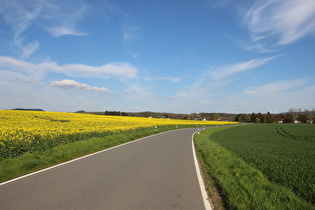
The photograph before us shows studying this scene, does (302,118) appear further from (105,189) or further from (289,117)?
(105,189)

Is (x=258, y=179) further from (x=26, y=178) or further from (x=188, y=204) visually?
(x=26, y=178)

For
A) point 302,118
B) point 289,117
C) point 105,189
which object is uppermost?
point 289,117

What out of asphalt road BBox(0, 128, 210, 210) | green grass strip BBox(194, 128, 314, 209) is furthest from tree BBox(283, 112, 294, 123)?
asphalt road BBox(0, 128, 210, 210)

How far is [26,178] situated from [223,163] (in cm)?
705

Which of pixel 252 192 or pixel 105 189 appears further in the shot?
pixel 105 189

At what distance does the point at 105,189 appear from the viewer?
15.6 feet

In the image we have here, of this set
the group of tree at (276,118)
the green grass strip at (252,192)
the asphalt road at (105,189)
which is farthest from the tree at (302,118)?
the asphalt road at (105,189)

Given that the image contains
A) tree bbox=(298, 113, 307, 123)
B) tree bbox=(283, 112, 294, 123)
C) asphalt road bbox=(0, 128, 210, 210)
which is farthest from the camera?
tree bbox=(283, 112, 294, 123)

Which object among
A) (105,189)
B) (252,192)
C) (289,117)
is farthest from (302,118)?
(105,189)

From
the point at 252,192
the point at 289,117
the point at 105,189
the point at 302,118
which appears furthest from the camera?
the point at 289,117

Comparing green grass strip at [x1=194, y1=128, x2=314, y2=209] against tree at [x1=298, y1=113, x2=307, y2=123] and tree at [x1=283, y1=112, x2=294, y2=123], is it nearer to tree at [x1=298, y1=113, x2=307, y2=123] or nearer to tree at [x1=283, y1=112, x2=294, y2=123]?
tree at [x1=283, y1=112, x2=294, y2=123]

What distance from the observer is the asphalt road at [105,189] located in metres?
3.93

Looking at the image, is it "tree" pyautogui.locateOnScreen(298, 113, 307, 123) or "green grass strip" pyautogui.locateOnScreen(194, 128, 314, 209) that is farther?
"tree" pyautogui.locateOnScreen(298, 113, 307, 123)

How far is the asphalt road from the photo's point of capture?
3.93 meters
